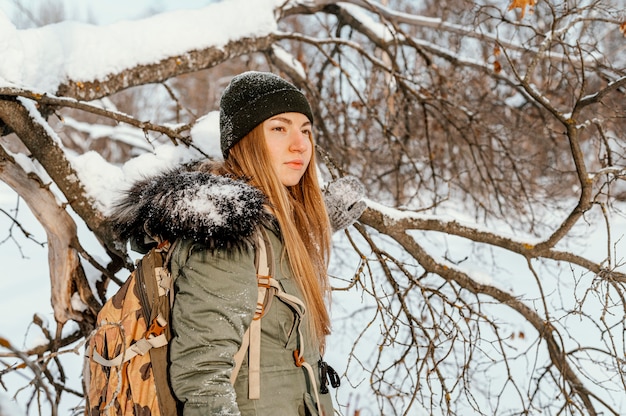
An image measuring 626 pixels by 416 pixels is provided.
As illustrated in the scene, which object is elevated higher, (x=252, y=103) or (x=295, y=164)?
(x=252, y=103)

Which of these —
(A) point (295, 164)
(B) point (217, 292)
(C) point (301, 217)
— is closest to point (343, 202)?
(C) point (301, 217)

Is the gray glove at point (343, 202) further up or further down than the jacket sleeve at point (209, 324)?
further up

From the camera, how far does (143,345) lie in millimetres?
1341

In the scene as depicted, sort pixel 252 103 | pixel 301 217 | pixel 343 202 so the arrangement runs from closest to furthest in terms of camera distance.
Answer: pixel 252 103 < pixel 301 217 < pixel 343 202

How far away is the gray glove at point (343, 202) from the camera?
2209 millimetres

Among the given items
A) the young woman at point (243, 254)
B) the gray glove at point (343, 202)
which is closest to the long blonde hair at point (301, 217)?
the young woman at point (243, 254)

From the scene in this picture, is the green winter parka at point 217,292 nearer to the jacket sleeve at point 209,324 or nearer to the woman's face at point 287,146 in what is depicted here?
the jacket sleeve at point 209,324

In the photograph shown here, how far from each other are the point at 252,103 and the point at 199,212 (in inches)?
20.0

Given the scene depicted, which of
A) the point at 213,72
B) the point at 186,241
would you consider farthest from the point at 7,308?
the point at 213,72

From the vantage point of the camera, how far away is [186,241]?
4.56 feet

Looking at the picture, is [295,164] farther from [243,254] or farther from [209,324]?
[209,324]

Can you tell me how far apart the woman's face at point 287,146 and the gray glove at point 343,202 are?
431 millimetres

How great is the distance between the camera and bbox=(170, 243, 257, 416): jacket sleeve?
1.27 metres

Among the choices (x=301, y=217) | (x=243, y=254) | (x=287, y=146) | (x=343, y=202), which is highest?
(x=343, y=202)
